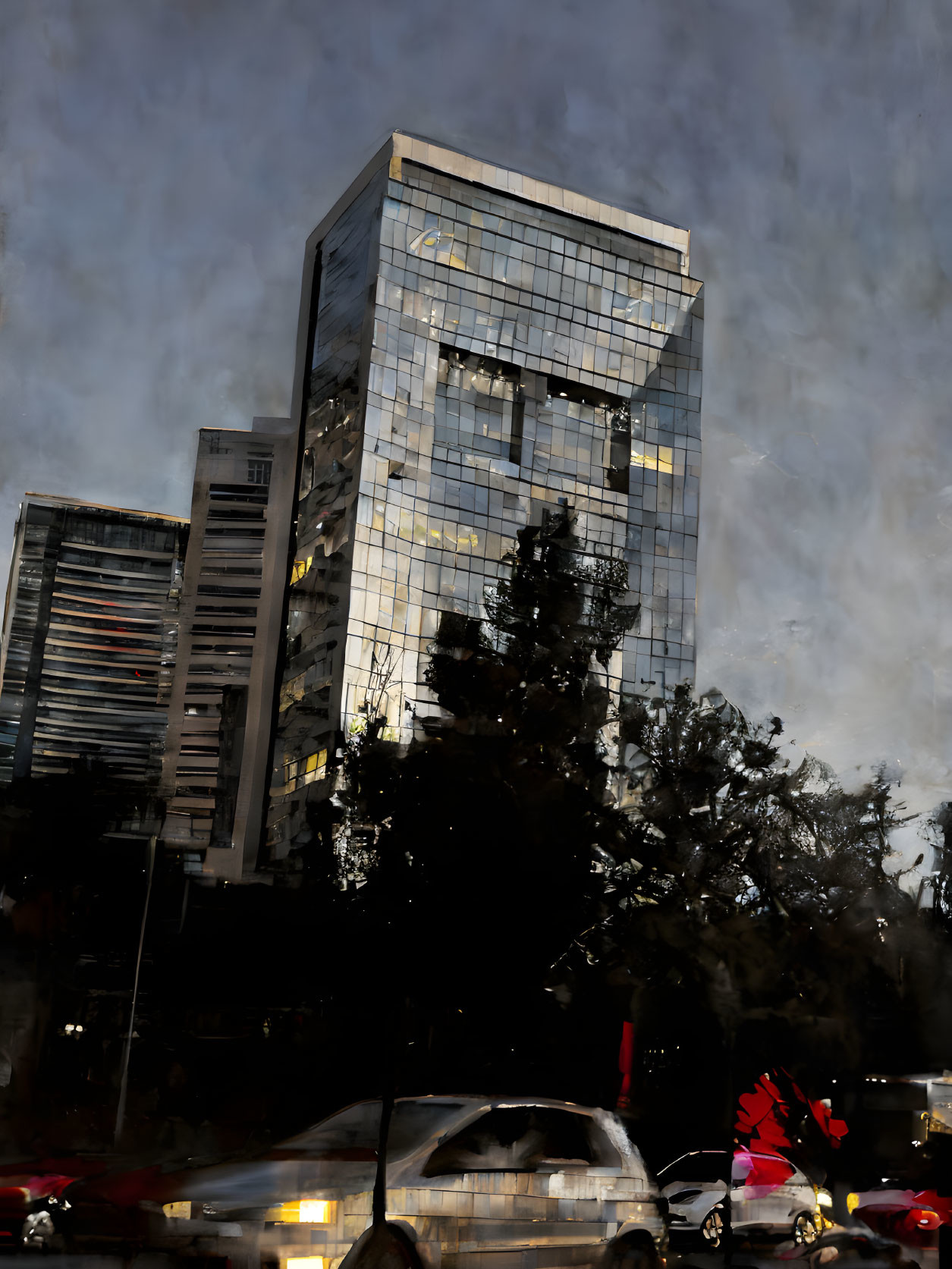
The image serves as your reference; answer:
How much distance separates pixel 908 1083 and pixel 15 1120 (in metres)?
5.58

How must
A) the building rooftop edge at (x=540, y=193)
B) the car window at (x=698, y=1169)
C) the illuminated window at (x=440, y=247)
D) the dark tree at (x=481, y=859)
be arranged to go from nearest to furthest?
the car window at (x=698, y=1169)
the dark tree at (x=481, y=859)
the building rooftop edge at (x=540, y=193)
the illuminated window at (x=440, y=247)

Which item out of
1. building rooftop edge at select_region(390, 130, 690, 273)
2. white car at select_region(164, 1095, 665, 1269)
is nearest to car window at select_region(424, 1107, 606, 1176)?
white car at select_region(164, 1095, 665, 1269)

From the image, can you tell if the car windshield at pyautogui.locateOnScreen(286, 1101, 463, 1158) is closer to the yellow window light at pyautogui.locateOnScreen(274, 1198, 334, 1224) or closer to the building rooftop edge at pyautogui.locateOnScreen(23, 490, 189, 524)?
the yellow window light at pyautogui.locateOnScreen(274, 1198, 334, 1224)

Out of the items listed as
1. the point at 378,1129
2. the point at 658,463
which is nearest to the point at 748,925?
the point at 378,1129

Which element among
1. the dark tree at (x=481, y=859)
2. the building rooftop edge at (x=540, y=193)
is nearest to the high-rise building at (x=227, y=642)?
the dark tree at (x=481, y=859)

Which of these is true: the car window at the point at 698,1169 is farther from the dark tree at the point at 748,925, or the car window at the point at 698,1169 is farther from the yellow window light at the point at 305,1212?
the yellow window light at the point at 305,1212

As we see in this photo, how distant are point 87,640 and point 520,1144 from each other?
21.3 ft

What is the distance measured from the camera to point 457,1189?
160 inches

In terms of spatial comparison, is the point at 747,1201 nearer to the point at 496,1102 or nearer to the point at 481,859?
the point at 481,859

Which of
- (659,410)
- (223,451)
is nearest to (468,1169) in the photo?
(223,451)

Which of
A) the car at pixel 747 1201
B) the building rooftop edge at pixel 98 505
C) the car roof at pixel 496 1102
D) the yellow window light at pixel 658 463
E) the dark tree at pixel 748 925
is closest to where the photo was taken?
the car roof at pixel 496 1102

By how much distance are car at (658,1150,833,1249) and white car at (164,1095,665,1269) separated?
1473 millimetres

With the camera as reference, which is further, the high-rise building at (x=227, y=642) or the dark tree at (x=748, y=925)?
the high-rise building at (x=227, y=642)

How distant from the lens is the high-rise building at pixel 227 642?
987cm
